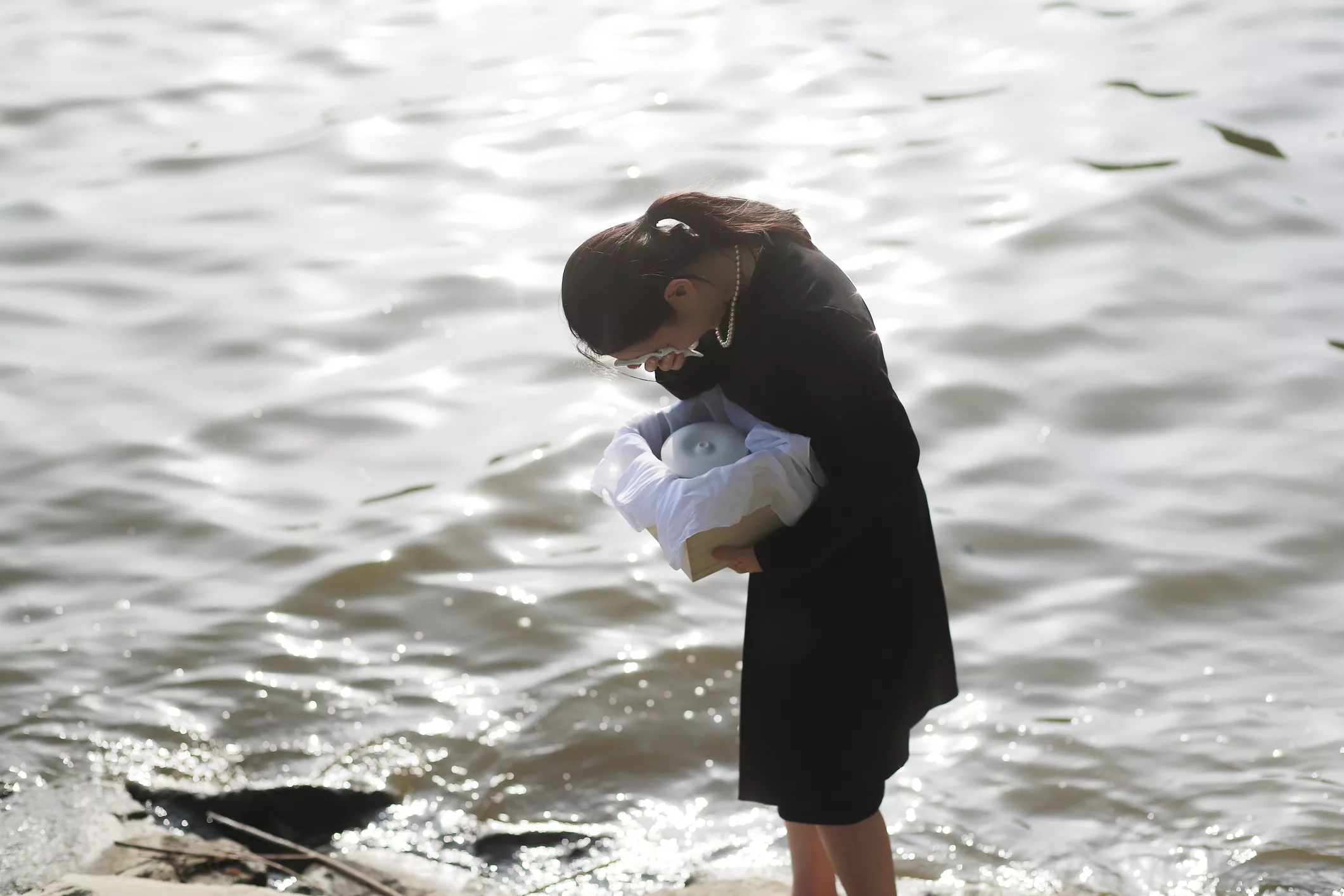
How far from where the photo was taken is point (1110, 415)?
184 inches

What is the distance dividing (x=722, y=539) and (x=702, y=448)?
0.51 feet

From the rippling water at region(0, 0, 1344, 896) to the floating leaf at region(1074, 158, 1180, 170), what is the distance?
0.12 feet

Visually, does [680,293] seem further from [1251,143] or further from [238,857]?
[1251,143]

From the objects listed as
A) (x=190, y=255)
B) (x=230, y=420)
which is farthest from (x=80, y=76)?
(x=230, y=420)

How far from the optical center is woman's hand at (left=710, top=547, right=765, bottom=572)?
213 centimetres

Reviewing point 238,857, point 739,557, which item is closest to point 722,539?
point 739,557

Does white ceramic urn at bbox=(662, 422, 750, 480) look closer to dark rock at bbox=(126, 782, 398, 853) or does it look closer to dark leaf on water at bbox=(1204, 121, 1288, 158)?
dark rock at bbox=(126, 782, 398, 853)

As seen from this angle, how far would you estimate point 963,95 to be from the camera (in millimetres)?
6887

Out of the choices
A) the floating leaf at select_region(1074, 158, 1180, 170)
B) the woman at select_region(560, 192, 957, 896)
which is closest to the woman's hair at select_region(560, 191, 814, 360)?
the woman at select_region(560, 192, 957, 896)

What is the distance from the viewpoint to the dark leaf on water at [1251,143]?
6105 millimetres

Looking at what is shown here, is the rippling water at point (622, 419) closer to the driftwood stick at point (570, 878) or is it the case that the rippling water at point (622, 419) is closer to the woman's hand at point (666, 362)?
the driftwood stick at point (570, 878)

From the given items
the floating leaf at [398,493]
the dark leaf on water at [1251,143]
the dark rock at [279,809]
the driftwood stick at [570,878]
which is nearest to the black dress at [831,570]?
the driftwood stick at [570,878]

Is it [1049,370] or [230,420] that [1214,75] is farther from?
[230,420]

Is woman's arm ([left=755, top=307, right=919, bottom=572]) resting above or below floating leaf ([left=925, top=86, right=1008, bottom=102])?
above
